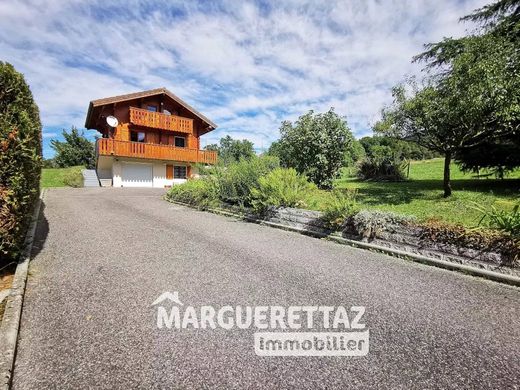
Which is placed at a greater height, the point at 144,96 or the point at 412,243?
the point at 144,96

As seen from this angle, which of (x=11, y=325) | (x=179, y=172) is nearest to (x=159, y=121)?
(x=179, y=172)

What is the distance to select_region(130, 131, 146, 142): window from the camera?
2564 centimetres

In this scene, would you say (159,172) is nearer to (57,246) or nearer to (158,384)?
(57,246)

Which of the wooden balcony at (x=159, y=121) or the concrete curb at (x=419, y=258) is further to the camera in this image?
the wooden balcony at (x=159, y=121)

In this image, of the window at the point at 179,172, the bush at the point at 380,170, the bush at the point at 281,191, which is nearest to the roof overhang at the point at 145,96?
the window at the point at 179,172

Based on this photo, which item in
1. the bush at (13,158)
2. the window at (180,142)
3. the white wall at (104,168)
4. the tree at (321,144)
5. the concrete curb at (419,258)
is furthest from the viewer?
the window at (180,142)

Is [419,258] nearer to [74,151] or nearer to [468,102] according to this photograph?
[468,102]

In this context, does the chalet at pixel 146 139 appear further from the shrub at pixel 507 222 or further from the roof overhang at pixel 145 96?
the shrub at pixel 507 222

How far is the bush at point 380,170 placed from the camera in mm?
18422

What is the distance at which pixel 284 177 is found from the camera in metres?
9.40

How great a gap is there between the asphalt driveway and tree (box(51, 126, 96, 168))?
3634 cm

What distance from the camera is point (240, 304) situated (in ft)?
12.0

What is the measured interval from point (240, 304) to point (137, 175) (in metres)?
24.1

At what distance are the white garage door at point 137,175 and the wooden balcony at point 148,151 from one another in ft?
5.34
